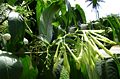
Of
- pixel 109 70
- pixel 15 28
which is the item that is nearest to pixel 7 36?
pixel 15 28

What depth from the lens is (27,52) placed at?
0.65 m

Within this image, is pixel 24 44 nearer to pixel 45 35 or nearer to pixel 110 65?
pixel 45 35

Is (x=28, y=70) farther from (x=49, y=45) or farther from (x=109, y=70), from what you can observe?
(x=109, y=70)

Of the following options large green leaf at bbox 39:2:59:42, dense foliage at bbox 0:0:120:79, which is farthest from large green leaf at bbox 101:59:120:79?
large green leaf at bbox 39:2:59:42

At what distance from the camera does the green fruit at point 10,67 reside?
587 millimetres

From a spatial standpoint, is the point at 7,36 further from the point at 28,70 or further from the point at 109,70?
the point at 109,70

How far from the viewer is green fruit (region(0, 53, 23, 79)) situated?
59 cm

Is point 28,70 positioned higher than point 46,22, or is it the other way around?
point 46,22

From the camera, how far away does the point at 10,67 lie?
601 millimetres

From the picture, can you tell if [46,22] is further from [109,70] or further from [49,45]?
[109,70]

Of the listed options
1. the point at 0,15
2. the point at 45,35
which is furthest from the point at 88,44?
the point at 0,15

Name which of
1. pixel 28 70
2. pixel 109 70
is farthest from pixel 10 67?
pixel 109 70

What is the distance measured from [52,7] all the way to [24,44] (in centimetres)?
11

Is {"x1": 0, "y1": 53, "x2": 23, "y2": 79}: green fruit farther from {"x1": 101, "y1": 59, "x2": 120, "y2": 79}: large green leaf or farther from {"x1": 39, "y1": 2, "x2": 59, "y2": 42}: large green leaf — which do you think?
{"x1": 101, "y1": 59, "x2": 120, "y2": 79}: large green leaf
